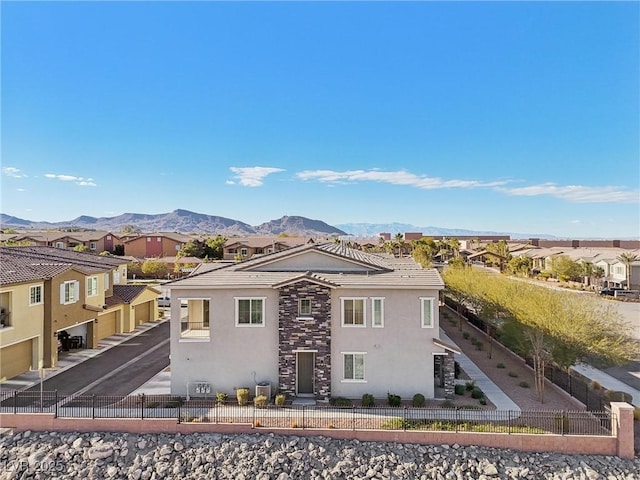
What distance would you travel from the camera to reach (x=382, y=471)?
14.8 metres

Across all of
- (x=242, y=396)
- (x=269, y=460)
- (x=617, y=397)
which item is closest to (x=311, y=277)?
(x=242, y=396)

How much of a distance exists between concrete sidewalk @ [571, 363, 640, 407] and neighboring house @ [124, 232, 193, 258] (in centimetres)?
7784

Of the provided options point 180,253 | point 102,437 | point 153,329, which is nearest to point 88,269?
point 153,329

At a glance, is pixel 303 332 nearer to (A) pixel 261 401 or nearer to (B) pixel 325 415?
(A) pixel 261 401

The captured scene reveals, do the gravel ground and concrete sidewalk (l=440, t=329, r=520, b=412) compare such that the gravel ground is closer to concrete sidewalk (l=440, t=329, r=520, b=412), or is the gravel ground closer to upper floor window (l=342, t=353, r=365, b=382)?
concrete sidewalk (l=440, t=329, r=520, b=412)

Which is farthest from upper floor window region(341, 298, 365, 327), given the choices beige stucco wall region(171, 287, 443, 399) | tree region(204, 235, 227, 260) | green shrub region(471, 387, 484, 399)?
tree region(204, 235, 227, 260)

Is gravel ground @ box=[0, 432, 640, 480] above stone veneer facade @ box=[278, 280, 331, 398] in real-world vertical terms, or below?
below

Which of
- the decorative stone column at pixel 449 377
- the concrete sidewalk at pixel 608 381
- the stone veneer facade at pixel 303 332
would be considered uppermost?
the stone veneer facade at pixel 303 332

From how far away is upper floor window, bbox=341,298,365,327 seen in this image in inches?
755

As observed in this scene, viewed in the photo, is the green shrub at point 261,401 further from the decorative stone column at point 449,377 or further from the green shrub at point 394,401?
the decorative stone column at point 449,377

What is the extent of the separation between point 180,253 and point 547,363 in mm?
68406

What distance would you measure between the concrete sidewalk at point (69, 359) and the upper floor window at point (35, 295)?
378 centimetres

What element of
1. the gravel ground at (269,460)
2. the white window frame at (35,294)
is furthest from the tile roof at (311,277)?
the white window frame at (35,294)

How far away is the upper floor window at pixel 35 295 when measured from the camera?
2238cm
